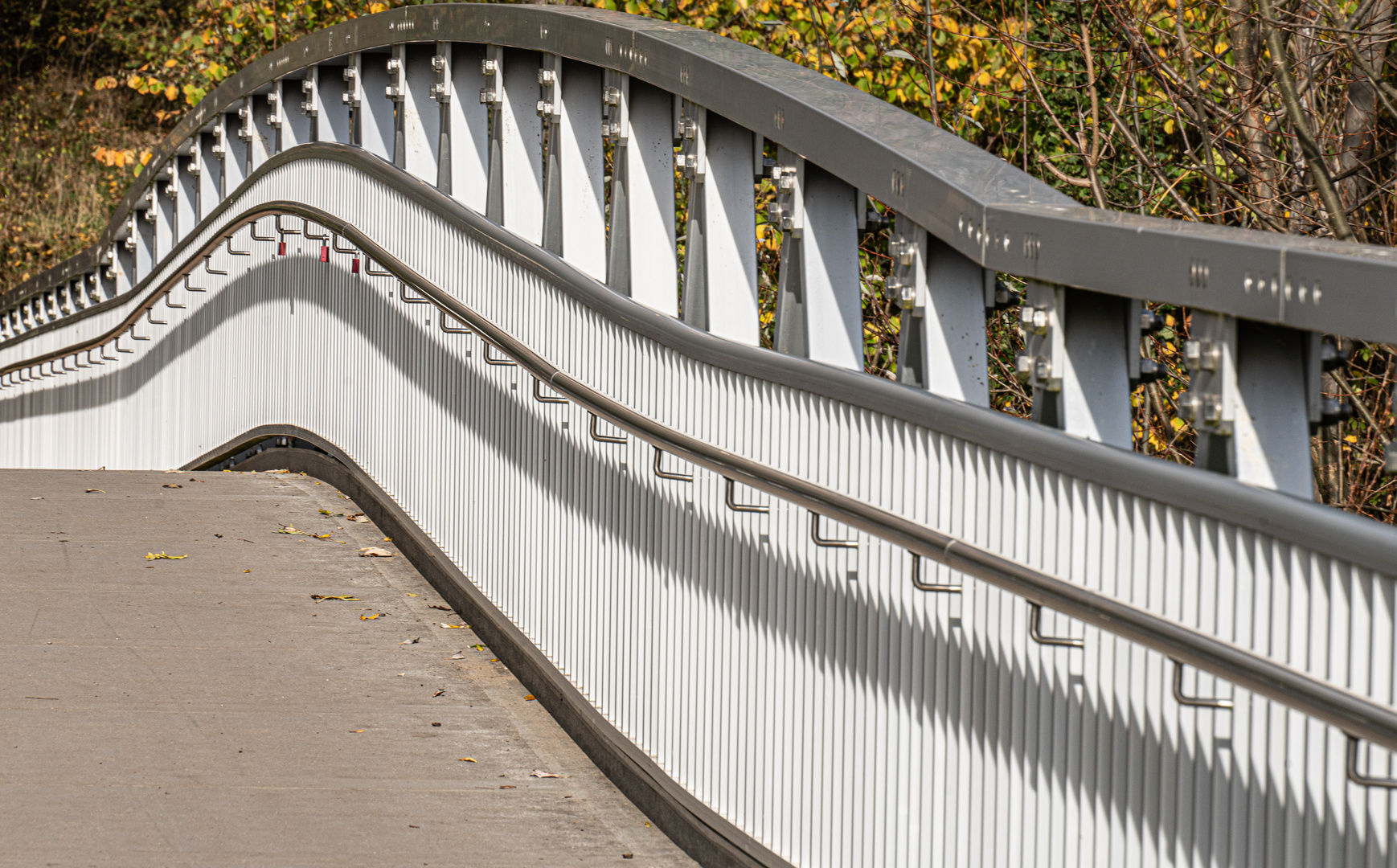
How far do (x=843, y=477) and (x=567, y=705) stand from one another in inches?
74.8

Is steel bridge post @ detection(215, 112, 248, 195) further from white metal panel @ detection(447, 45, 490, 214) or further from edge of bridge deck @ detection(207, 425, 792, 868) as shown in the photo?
white metal panel @ detection(447, 45, 490, 214)

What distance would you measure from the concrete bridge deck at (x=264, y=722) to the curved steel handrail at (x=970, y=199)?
189cm

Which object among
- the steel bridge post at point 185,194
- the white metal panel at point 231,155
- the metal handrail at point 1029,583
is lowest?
the steel bridge post at point 185,194

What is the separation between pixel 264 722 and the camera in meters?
5.27

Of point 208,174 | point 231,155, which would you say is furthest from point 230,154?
point 208,174

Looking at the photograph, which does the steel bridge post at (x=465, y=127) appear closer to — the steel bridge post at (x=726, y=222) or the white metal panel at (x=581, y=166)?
the white metal panel at (x=581, y=166)

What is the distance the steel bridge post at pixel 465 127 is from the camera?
7.31m

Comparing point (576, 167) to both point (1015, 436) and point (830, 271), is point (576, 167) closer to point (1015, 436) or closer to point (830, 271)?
point (830, 271)

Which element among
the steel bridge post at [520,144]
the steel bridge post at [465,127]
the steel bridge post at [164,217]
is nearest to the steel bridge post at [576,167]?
the steel bridge post at [520,144]

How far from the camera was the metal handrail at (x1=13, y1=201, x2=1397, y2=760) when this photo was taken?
2.32m

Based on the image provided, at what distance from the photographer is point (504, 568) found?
612 cm

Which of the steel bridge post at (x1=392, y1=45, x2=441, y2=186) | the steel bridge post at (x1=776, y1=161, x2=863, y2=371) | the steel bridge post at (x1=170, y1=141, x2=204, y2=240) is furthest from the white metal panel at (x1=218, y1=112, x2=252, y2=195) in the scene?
the steel bridge post at (x1=776, y1=161, x2=863, y2=371)

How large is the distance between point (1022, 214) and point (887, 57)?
1072 cm

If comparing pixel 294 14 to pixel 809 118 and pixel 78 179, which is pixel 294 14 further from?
pixel 809 118
